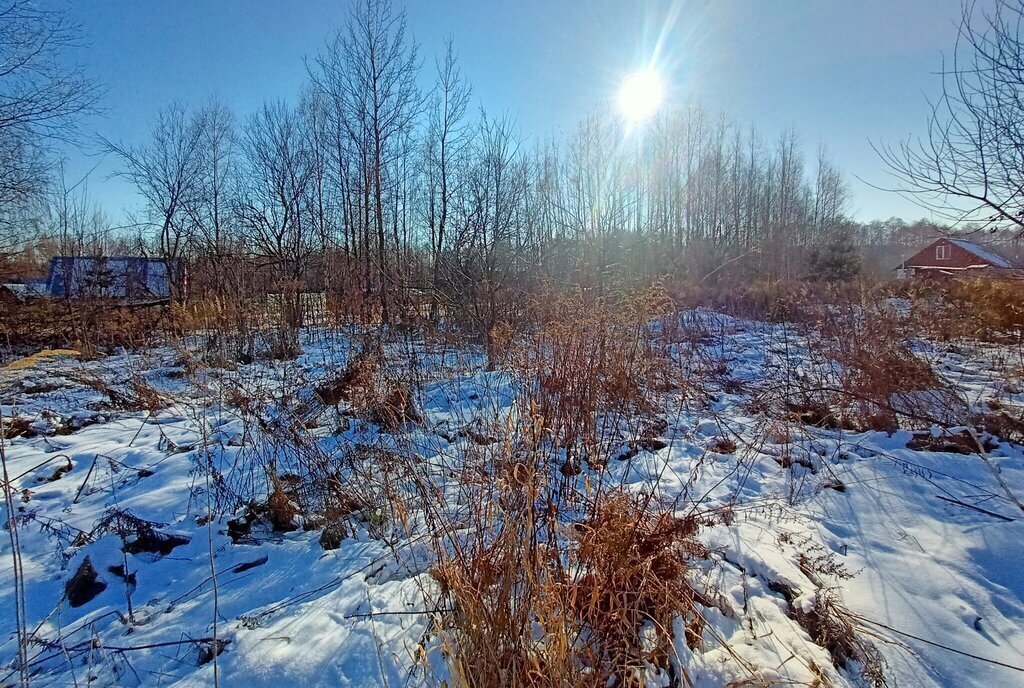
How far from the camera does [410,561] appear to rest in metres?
2.10

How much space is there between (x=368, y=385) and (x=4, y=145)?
31.8 ft

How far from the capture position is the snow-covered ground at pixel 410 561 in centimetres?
154

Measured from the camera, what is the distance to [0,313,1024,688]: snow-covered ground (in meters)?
1.54

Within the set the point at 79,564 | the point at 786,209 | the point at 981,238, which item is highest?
the point at 786,209

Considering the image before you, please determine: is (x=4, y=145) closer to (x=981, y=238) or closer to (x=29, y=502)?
(x=29, y=502)

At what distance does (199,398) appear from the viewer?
4.43 meters

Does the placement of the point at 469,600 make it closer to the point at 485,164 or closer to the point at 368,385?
the point at 368,385

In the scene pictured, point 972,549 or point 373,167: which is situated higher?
point 373,167

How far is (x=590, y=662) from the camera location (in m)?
1.39

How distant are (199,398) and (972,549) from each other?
19.0 ft

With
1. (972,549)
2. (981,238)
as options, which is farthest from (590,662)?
(981,238)

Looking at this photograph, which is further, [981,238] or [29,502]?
[981,238]

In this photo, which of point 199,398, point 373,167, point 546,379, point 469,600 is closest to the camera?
point 469,600

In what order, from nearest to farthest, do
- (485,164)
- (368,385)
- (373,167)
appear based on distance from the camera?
(368,385), (485,164), (373,167)
